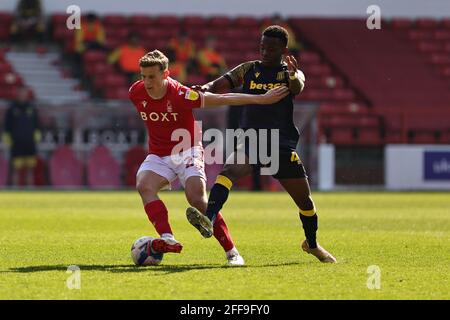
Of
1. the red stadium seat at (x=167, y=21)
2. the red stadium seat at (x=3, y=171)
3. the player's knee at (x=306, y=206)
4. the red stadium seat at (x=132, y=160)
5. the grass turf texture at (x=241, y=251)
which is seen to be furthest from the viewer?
the red stadium seat at (x=167, y=21)

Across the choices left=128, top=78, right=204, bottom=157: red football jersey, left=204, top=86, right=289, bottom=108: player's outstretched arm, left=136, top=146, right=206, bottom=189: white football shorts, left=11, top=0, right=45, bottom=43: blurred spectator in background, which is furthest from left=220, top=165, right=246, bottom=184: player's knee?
left=11, top=0, right=45, bottom=43: blurred spectator in background

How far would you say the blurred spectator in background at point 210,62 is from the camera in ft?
85.4

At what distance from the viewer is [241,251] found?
970 centimetres

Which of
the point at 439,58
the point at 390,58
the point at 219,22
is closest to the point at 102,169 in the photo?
the point at 219,22

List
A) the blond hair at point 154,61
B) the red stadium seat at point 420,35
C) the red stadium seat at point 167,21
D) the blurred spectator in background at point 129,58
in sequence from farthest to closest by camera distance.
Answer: the red stadium seat at point 420,35 → the red stadium seat at point 167,21 → the blurred spectator in background at point 129,58 → the blond hair at point 154,61

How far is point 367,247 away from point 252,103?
2.53 m

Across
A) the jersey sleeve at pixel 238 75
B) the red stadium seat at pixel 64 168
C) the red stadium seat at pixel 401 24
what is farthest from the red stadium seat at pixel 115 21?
the jersey sleeve at pixel 238 75

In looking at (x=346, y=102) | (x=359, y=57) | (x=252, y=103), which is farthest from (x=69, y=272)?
(x=359, y=57)

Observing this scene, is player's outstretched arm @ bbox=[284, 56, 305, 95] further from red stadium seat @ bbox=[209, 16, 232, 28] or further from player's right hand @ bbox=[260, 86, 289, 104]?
red stadium seat @ bbox=[209, 16, 232, 28]

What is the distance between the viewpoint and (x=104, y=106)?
2323 centimetres

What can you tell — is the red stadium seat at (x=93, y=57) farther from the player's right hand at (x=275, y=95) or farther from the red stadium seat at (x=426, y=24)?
the player's right hand at (x=275, y=95)

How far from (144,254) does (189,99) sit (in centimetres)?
129

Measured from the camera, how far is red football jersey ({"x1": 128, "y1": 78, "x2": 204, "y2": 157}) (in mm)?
8391

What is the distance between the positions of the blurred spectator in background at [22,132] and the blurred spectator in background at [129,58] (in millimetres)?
3828
